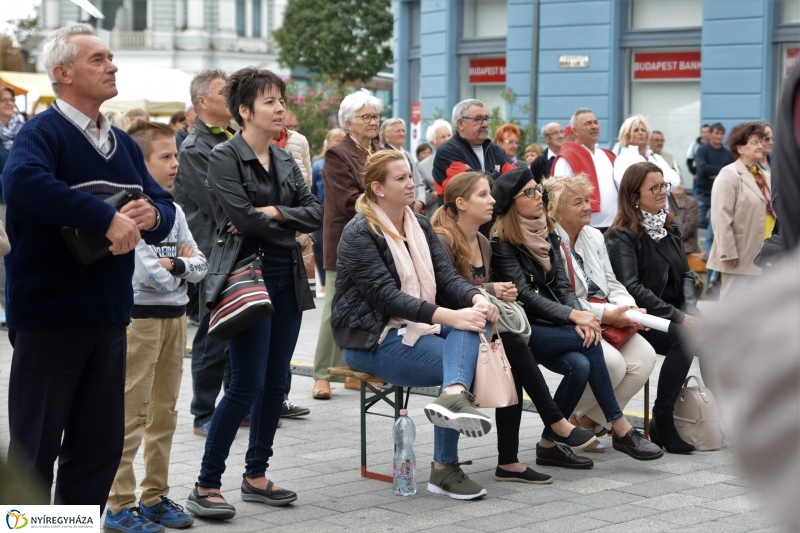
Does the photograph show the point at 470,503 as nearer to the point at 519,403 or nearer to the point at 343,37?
the point at 519,403

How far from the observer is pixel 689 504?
5.45 metres

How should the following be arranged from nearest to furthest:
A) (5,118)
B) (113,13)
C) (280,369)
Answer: (280,369) → (5,118) → (113,13)

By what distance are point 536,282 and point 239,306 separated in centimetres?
216

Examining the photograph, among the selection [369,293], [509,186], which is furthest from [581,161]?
[369,293]

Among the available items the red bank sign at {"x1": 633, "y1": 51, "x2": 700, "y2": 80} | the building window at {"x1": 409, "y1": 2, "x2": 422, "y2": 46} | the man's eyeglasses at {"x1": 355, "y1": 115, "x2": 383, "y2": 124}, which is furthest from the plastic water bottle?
the building window at {"x1": 409, "y1": 2, "x2": 422, "y2": 46}

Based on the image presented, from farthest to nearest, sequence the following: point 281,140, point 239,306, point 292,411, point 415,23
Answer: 1. point 415,23
2. point 281,140
3. point 292,411
4. point 239,306

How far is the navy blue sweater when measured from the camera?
3.79 meters

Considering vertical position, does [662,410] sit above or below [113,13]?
below

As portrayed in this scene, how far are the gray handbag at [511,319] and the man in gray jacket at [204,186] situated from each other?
160cm

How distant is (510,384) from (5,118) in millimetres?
6750

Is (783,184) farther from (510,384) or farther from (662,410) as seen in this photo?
(662,410)

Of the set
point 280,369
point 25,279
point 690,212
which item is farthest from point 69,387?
point 690,212

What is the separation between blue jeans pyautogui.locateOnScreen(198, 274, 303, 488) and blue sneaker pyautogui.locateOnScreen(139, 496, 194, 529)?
19 centimetres

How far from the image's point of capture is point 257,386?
514 cm
